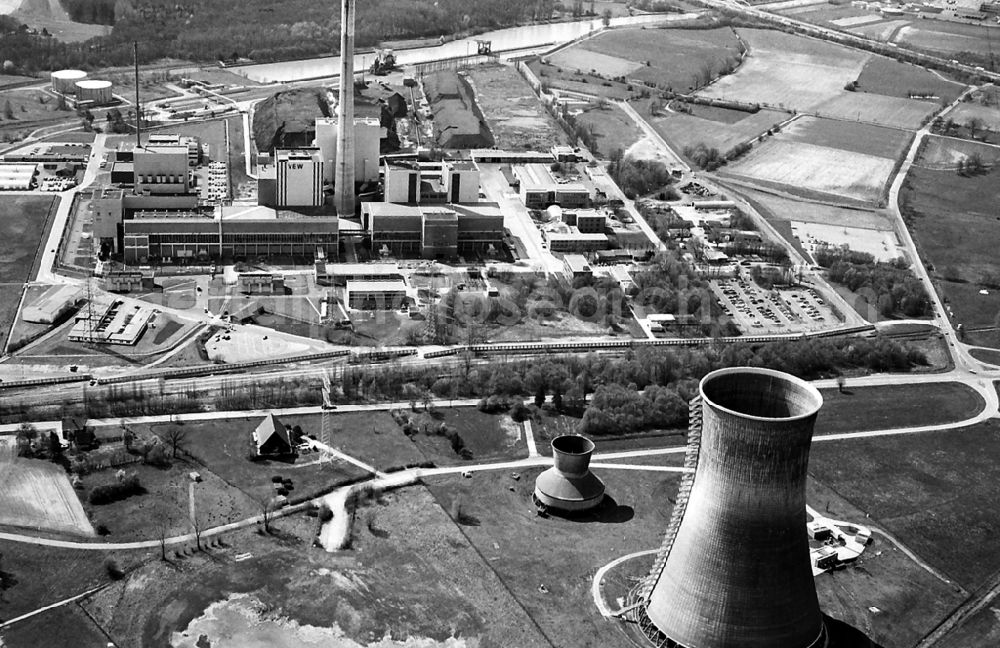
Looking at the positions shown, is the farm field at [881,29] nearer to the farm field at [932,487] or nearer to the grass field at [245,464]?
the farm field at [932,487]

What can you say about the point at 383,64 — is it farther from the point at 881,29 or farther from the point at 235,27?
the point at 881,29

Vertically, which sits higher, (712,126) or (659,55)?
(659,55)

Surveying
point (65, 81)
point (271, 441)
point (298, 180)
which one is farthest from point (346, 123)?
Result: point (65, 81)

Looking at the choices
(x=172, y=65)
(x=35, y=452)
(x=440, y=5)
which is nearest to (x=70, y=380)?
(x=35, y=452)

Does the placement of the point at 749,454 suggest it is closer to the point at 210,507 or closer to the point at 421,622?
the point at 421,622

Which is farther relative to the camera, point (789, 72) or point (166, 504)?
point (789, 72)

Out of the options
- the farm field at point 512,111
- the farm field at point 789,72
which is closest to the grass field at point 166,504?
the farm field at point 512,111

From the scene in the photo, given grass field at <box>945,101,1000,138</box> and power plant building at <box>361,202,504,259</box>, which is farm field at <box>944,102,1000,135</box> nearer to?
grass field at <box>945,101,1000,138</box>

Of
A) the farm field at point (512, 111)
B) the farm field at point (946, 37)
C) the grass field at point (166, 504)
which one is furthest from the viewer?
the farm field at point (946, 37)
